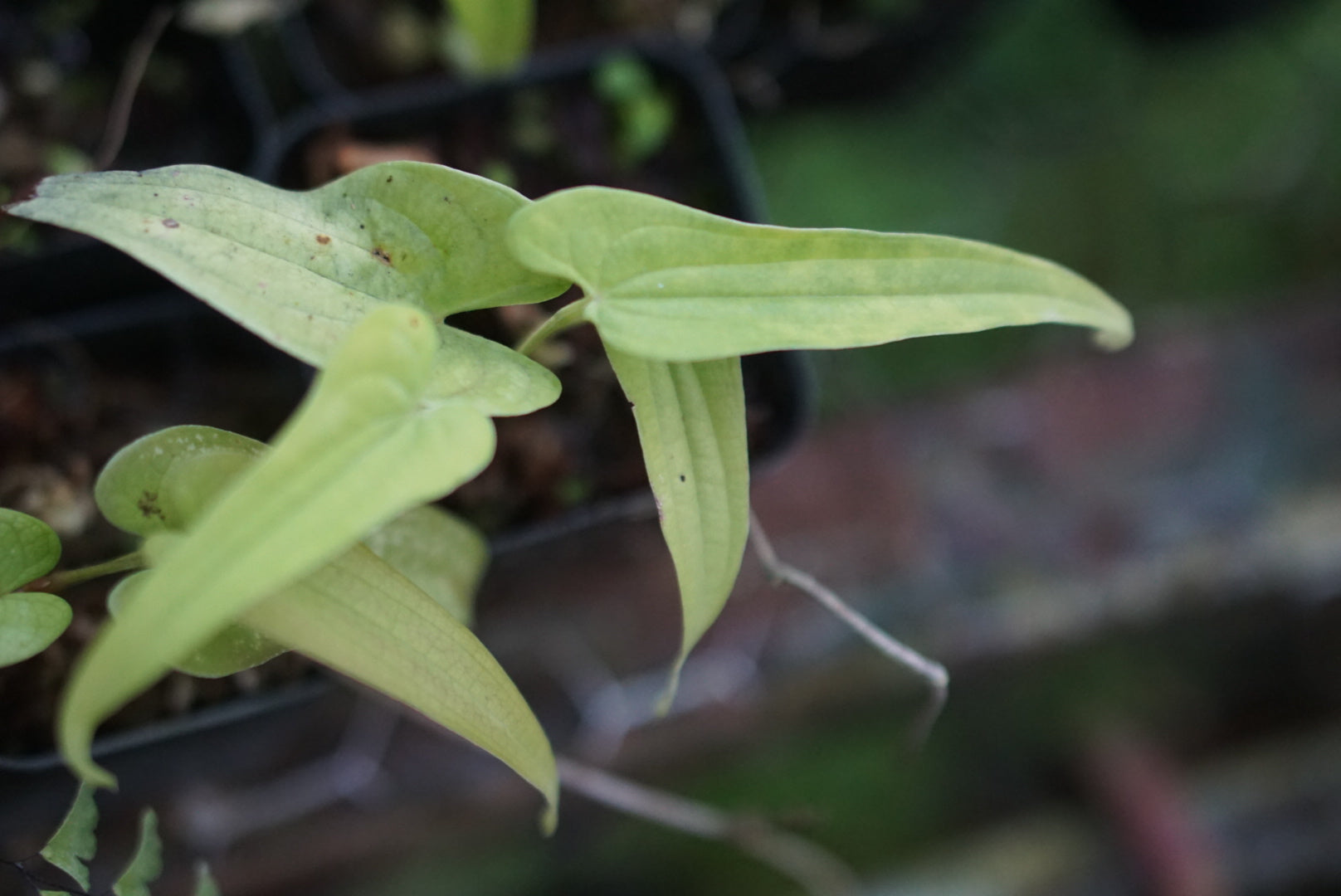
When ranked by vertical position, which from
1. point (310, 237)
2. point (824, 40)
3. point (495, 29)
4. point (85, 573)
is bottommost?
point (85, 573)

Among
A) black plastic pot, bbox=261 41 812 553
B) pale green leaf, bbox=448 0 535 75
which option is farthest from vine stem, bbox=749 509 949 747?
pale green leaf, bbox=448 0 535 75

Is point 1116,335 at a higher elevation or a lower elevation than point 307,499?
higher

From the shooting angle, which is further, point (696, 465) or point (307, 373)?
point (307, 373)

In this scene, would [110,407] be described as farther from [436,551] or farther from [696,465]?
[696,465]

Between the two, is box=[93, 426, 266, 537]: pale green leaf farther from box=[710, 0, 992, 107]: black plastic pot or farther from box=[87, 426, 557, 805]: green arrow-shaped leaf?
box=[710, 0, 992, 107]: black plastic pot

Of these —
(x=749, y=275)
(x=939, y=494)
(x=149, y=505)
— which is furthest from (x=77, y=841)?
(x=939, y=494)
